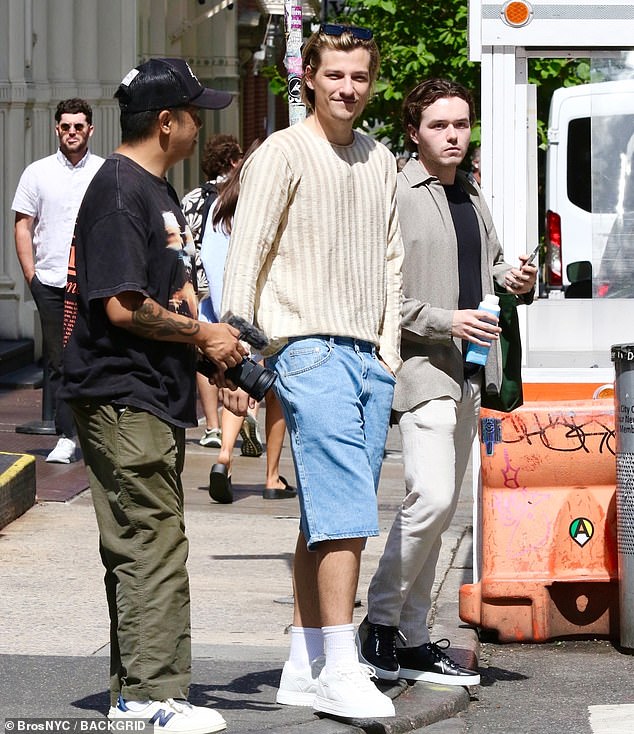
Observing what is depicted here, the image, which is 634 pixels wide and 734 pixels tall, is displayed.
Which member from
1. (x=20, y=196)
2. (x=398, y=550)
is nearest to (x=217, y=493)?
(x=20, y=196)

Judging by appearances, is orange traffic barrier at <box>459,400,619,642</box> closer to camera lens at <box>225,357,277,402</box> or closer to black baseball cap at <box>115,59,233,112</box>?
camera lens at <box>225,357,277,402</box>

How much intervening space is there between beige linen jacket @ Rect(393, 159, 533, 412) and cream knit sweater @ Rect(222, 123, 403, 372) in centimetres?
40

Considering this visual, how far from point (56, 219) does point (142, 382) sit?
562 cm

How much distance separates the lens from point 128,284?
4.43 metres

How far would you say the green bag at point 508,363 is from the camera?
560 cm

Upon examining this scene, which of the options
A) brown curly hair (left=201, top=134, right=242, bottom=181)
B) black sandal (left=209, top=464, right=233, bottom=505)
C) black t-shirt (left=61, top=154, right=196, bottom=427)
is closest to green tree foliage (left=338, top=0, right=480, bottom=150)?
brown curly hair (left=201, top=134, right=242, bottom=181)

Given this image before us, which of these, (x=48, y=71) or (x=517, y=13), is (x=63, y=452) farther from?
(x=48, y=71)

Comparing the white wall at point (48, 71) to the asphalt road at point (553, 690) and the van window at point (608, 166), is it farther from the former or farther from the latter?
the asphalt road at point (553, 690)

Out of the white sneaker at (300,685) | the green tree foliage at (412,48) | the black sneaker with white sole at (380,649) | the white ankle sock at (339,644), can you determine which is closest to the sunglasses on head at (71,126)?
the black sneaker with white sole at (380,649)

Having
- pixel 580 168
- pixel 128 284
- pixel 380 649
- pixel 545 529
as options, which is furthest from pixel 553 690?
pixel 580 168

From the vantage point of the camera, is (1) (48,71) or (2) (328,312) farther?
(1) (48,71)

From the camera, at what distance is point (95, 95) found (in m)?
17.1

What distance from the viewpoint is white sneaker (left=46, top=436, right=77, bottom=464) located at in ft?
32.2

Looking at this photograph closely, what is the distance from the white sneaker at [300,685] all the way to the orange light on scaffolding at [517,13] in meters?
2.83
